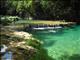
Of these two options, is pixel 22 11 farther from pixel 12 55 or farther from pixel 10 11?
pixel 12 55

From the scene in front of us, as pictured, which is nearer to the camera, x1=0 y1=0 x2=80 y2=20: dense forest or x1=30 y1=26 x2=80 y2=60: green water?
x1=30 y1=26 x2=80 y2=60: green water

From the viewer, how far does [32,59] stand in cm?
1067

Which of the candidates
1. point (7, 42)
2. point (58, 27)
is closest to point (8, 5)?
point (58, 27)

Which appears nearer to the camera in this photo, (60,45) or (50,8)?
(60,45)

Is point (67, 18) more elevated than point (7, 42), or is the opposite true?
point (7, 42)

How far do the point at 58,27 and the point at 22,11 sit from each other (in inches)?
580

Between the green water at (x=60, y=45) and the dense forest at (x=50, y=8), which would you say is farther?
the dense forest at (x=50, y=8)

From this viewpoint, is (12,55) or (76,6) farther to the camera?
Answer: (76,6)

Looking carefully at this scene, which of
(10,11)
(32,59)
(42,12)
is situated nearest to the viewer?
(32,59)

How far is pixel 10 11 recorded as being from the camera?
4444cm

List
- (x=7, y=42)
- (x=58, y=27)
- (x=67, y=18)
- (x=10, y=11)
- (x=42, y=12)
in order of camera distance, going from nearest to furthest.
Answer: (x=7, y=42) → (x=58, y=27) → (x=67, y=18) → (x=42, y=12) → (x=10, y=11)

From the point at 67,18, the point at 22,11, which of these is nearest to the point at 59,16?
the point at 67,18

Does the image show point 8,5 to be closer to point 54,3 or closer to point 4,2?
point 4,2

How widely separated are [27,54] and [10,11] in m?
33.9
